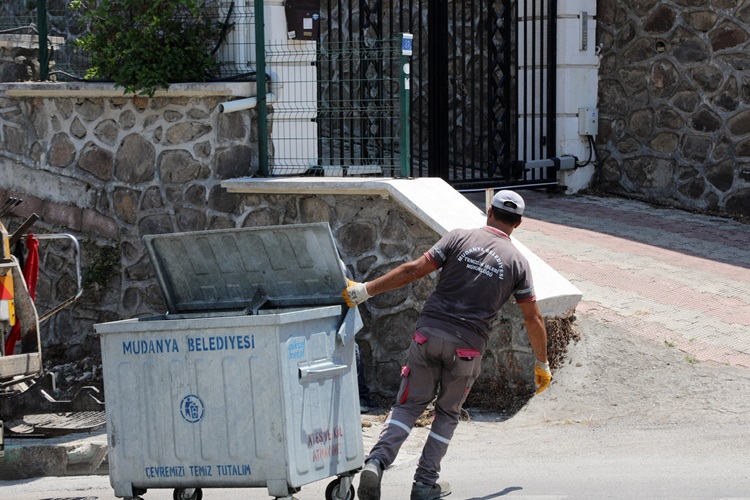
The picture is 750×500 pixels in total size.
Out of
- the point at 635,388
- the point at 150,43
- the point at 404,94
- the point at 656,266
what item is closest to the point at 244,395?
the point at 635,388

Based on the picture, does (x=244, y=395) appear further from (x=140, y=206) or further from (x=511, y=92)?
(x=511, y=92)

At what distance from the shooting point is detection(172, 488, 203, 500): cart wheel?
19.6 ft

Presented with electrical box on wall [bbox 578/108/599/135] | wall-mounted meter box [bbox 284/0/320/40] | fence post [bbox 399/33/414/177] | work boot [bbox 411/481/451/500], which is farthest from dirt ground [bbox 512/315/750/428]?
electrical box on wall [bbox 578/108/599/135]

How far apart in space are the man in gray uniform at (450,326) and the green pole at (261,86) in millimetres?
3586

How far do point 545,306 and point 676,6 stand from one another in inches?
219

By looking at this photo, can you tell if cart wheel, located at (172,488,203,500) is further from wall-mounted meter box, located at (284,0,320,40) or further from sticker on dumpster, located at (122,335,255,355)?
wall-mounted meter box, located at (284,0,320,40)

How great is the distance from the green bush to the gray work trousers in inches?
172

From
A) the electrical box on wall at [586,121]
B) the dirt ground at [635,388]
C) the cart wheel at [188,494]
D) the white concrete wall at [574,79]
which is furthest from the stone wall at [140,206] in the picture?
the electrical box on wall at [586,121]

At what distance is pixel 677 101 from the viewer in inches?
474

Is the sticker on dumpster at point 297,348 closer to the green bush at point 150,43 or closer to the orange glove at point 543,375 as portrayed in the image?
the orange glove at point 543,375

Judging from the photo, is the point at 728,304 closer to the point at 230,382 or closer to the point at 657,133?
the point at 657,133

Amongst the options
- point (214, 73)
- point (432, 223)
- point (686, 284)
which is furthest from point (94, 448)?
point (686, 284)

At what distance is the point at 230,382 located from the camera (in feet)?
18.0

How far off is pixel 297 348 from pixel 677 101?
25.7 ft
